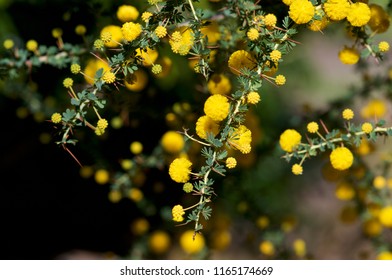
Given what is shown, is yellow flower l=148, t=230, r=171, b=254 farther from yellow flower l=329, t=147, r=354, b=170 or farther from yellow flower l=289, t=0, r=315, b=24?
yellow flower l=289, t=0, r=315, b=24

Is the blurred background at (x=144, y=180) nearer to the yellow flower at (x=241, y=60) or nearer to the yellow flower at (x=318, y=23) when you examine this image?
the yellow flower at (x=241, y=60)

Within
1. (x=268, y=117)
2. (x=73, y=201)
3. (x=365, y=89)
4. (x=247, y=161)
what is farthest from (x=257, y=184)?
(x=73, y=201)

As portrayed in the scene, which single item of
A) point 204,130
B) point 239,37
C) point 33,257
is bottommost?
point 204,130

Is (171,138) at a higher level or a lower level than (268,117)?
lower

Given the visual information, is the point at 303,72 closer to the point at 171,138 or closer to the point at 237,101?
the point at 171,138

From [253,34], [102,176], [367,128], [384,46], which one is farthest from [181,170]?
[102,176]

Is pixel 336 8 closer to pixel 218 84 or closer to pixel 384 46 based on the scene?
pixel 384 46
